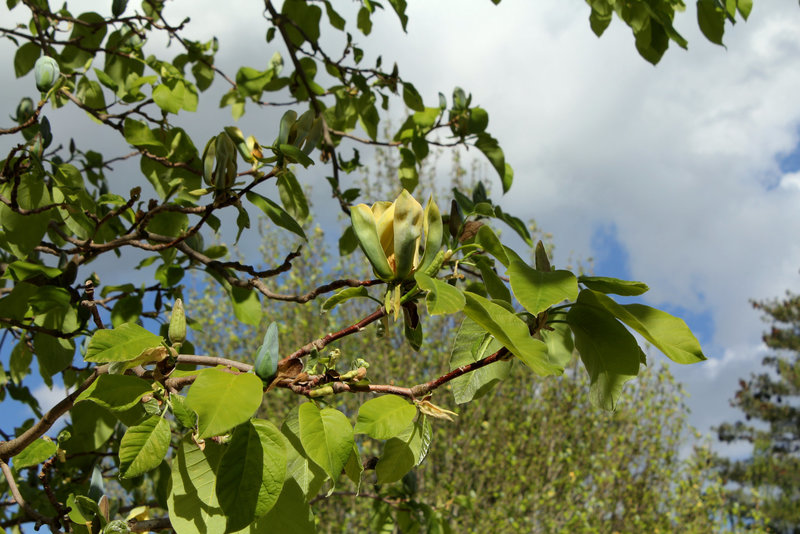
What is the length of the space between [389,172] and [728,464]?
1093 cm

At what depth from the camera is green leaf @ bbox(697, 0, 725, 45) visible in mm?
1815

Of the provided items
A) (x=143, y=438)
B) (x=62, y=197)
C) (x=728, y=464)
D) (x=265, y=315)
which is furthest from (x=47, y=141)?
(x=728, y=464)

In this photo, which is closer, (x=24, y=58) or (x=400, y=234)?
(x=400, y=234)

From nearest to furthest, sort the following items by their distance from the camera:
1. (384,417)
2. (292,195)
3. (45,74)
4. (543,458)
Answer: (384,417) → (292,195) → (45,74) → (543,458)

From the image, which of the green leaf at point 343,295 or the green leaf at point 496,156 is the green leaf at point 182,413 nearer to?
the green leaf at point 343,295

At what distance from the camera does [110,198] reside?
4.44 ft

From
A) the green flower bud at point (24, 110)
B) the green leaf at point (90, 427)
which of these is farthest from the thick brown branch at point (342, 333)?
the green flower bud at point (24, 110)

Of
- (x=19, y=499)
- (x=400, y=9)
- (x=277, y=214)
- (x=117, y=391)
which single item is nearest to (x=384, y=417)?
(x=117, y=391)

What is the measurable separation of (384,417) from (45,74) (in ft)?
3.88

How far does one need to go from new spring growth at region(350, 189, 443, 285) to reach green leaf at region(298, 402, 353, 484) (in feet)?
0.52

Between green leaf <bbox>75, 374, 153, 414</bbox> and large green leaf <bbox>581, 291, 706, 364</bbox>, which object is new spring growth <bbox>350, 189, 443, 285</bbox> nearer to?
large green leaf <bbox>581, 291, 706, 364</bbox>

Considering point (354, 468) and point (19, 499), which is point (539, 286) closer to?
point (354, 468)

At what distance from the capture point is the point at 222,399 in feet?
1.92

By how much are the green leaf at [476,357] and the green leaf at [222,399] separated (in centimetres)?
25
